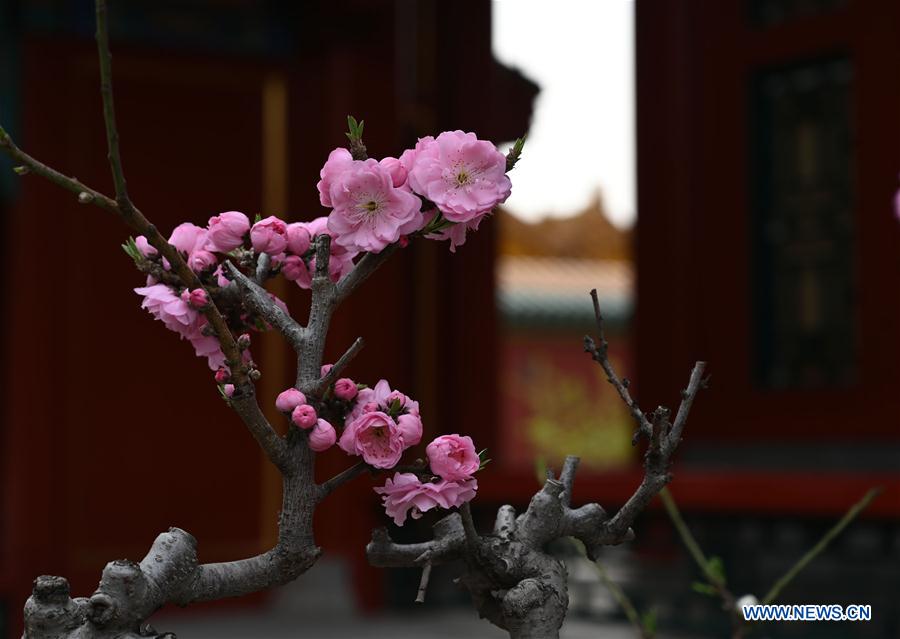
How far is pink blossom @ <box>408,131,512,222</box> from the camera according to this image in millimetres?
1065

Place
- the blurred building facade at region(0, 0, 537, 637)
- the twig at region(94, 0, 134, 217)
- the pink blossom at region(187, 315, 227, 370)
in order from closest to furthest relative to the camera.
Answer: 1. the twig at region(94, 0, 134, 217)
2. the pink blossom at region(187, 315, 227, 370)
3. the blurred building facade at region(0, 0, 537, 637)

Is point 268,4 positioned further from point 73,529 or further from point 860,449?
point 860,449

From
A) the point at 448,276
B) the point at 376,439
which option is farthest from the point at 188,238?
the point at 448,276

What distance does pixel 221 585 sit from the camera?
3.59 feet

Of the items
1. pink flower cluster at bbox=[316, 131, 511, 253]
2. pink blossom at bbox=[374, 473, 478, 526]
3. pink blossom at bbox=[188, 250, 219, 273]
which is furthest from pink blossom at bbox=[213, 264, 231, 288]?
pink blossom at bbox=[374, 473, 478, 526]

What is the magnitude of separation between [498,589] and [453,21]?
4603 mm

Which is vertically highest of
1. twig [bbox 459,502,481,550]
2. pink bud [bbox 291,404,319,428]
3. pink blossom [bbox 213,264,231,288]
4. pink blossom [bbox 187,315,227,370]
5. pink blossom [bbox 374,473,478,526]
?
pink blossom [bbox 213,264,231,288]

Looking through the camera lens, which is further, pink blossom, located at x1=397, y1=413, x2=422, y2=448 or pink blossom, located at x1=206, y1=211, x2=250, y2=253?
pink blossom, located at x1=206, y1=211, x2=250, y2=253

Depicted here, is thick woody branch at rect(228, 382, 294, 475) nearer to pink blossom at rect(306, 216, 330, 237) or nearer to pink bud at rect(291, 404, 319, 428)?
pink bud at rect(291, 404, 319, 428)

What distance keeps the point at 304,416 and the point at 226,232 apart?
0.21m

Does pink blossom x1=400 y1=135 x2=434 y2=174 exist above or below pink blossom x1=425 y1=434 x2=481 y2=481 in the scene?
above

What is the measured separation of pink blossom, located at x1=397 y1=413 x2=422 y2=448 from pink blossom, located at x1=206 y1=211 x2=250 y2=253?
0.24 m

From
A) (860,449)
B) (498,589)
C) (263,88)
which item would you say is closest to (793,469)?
(860,449)

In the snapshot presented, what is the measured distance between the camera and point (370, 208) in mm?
1094
